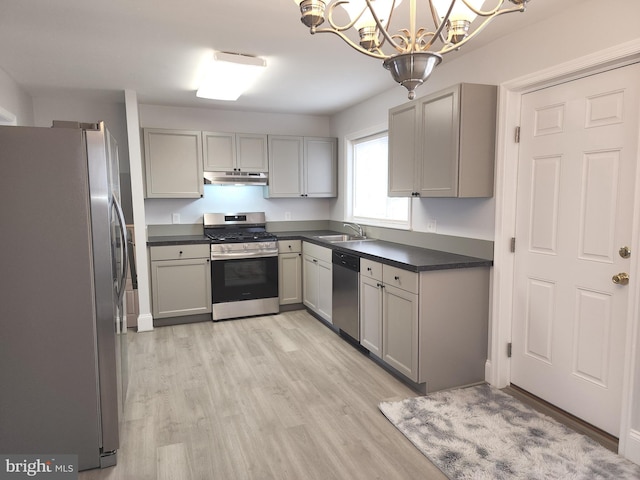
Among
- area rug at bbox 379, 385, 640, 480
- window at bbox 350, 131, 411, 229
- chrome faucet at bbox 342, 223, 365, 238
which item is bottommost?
area rug at bbox 379, 385, 640, 480

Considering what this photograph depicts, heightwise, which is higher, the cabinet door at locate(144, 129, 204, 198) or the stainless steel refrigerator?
the cabinet door at locate(144, 129, 204, 198)

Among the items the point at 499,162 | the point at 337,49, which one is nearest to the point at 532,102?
the point at 499,162

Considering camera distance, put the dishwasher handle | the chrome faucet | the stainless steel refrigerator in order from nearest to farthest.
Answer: the stainless steel refrigerator < the dishwasher handle < the chrome faucet

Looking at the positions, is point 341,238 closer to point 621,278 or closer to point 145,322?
point 145,322

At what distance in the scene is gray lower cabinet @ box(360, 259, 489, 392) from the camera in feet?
9.32

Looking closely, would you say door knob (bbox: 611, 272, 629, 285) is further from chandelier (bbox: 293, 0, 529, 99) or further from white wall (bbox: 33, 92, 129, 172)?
white wall (bbox: 33, 92, 129, 172)

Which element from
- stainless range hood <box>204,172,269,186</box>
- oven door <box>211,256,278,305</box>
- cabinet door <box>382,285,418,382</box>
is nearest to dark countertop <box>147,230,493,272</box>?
cabinet door <box>382,285,418,382</box>

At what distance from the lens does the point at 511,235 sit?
9.50ft

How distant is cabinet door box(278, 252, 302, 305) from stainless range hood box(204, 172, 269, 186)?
3.05 ft

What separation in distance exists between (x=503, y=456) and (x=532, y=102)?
6.92 ft

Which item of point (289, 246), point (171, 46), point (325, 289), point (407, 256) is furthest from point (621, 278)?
point (289, 246)

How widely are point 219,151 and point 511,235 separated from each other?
3.27 meters

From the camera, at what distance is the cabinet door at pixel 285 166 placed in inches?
200

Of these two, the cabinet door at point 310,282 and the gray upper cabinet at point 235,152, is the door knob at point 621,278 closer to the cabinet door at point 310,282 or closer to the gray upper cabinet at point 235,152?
the cabinet door at point 310,282
